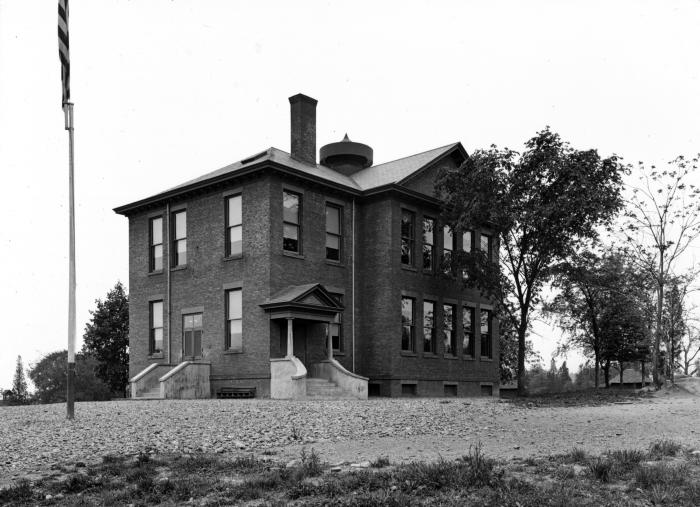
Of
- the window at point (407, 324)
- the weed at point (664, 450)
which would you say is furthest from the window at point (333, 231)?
the weed at point (664, 450)

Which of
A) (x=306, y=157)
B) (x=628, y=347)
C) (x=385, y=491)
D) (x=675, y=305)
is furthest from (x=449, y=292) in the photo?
(x=385, y=491)

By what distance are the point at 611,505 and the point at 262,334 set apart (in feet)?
68.8

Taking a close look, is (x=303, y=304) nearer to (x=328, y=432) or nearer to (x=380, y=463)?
(x=328, y=432)

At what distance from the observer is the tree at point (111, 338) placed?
52.6 meters

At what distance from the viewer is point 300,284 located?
27.9m

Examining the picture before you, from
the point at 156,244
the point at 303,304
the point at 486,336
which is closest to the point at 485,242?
the point at 486,336

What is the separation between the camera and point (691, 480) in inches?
284

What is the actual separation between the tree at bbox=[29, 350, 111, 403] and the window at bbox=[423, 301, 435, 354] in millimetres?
43984

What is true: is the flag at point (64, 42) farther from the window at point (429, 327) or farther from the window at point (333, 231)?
the window at point (429, 327)

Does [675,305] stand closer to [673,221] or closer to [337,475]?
[673,221]

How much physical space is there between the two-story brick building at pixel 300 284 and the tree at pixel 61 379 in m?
40.5

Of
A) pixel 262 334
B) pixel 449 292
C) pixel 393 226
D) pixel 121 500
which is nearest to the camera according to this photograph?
pixel 121 500

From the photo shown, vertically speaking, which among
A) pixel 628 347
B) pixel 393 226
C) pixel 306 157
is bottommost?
pixel 628 347

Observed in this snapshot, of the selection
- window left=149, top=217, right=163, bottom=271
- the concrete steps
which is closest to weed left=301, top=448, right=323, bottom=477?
the concrete steps
